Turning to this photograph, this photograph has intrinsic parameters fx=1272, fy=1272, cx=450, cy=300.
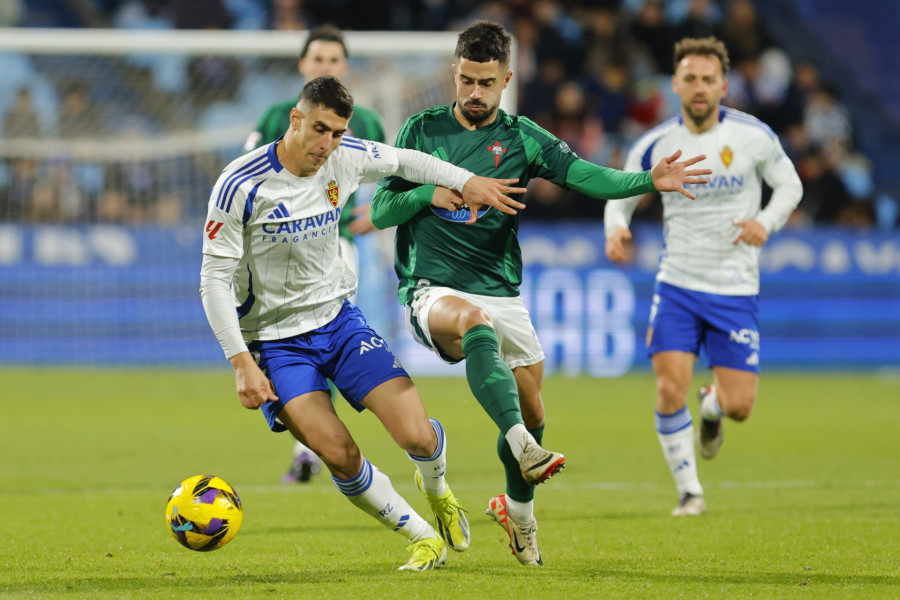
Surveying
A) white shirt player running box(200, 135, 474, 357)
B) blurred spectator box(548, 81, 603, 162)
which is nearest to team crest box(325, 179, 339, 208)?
white shirt player running box(200, 135, 474, 357)

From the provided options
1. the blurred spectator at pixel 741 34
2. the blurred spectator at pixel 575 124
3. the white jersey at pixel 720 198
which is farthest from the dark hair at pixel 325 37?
the blurred spectator at pixel 741 34

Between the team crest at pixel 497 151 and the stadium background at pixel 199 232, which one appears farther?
the stadium background at pixel 199 232

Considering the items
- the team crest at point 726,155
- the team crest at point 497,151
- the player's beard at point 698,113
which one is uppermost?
the player's beard at point 698,113

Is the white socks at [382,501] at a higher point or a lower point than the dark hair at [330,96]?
lower

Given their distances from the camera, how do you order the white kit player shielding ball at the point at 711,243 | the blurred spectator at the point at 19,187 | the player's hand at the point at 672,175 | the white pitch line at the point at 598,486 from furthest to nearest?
the blurred spectator at the point at 19,187 < the white pitch line at the point at 598,486 < the white kit player shielding ball at the point at 711,243 < the player's hand at the point at 672,175

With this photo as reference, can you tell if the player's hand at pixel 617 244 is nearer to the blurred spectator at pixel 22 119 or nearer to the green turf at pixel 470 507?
the green turf at pixel 470 507

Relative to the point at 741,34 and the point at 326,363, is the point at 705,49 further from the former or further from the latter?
the point at 741,34

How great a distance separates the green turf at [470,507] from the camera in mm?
4965

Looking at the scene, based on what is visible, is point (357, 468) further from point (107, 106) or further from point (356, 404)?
point (107, 106)

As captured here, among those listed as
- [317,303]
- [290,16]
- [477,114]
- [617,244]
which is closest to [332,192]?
[317,303]

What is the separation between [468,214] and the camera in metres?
5.75

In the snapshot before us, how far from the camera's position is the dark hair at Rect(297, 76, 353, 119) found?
16.8 feet

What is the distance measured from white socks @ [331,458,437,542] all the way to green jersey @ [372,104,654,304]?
870 millimetres

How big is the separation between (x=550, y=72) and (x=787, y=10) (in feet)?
20.2
